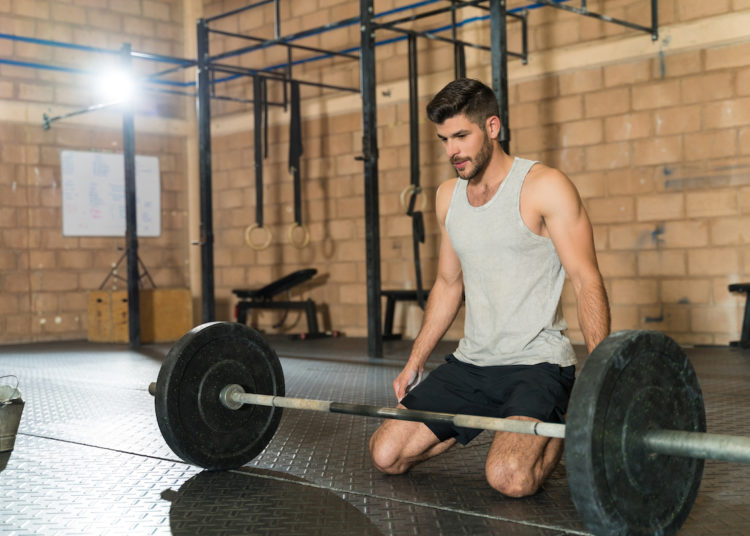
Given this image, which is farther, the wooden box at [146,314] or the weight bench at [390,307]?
the wooden box at [146,314]

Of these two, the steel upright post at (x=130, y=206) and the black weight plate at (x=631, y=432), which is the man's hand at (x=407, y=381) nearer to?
the black weight plate at (x=631, y=432)

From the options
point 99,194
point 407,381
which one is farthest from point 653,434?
point 99,194

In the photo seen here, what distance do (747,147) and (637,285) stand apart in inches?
47.7

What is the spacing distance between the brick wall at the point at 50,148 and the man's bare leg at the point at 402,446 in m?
6.49

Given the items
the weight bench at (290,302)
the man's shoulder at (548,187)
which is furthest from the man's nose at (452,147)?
the weight bench at (290,302)

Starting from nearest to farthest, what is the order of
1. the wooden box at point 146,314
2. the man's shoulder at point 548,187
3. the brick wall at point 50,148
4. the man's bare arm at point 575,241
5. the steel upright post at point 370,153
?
the man's bare arm at point 575,241 → the man's shoulder at point 548,187 → the steel upright post at point 370,153 → the wooden box at point 146,314 → the brick wall at point 50,148

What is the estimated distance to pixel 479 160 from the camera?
8.04ft

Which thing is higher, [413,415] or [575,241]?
[575,241]

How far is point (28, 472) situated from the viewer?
2758 mm

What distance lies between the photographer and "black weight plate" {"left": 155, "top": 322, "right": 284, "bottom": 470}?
2537 mm

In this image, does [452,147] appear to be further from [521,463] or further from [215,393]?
[215,393]

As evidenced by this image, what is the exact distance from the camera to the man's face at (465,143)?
2.39 metres

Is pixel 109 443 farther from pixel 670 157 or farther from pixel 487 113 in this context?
pixel 670 157

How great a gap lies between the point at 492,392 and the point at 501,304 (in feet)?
0.84
